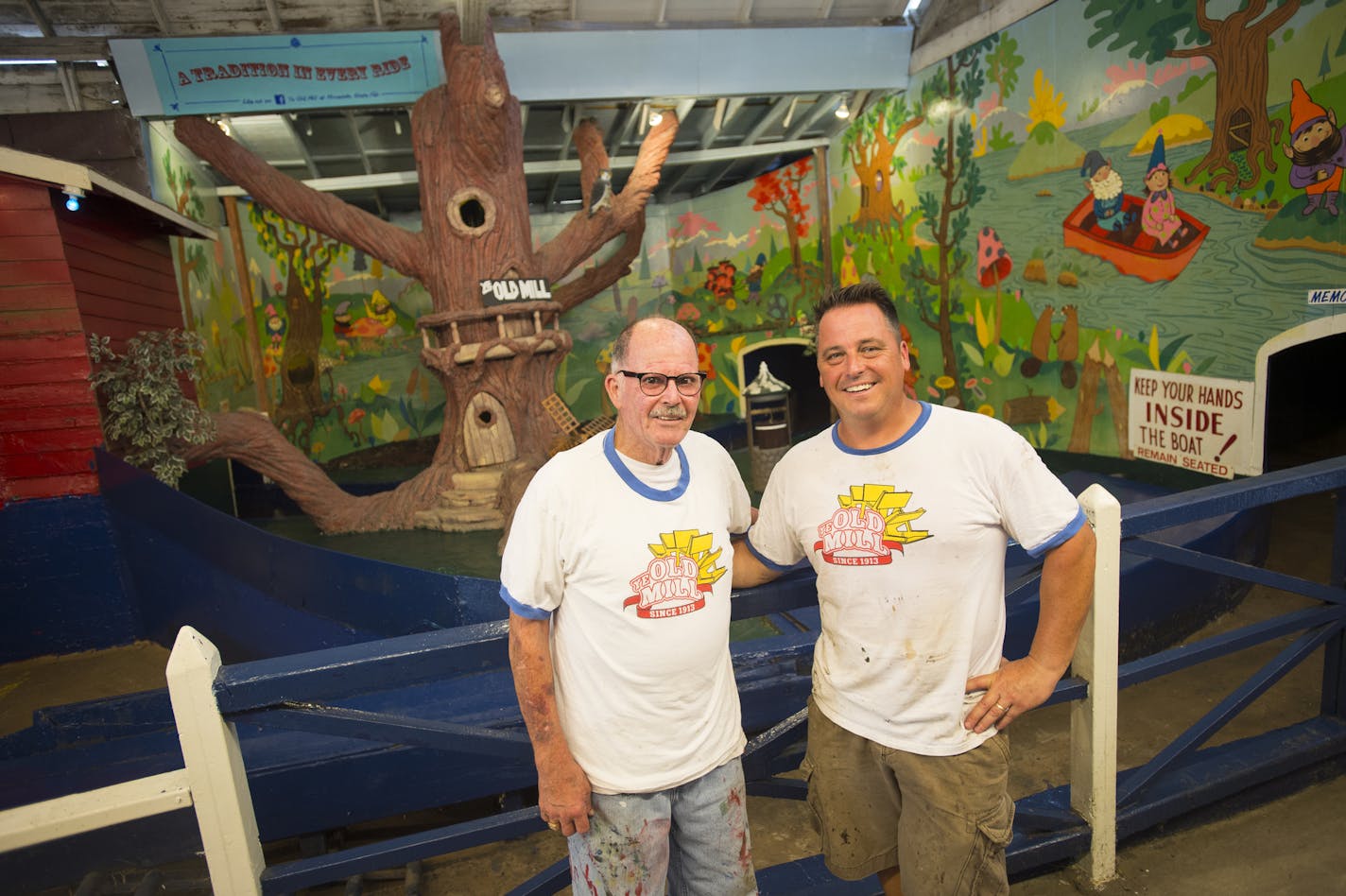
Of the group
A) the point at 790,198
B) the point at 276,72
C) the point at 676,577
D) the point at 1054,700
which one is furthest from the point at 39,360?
the point at 790,198

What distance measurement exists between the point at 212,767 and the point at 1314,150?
21.6ft

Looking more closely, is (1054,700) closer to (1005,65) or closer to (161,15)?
(1005,65)

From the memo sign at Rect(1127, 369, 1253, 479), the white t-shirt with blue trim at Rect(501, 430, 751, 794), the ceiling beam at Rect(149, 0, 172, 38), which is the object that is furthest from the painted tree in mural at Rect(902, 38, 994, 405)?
the ceiling beam at Rect(149, 0, 172, 38)

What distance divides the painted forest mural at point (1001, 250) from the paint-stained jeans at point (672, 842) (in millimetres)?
5445

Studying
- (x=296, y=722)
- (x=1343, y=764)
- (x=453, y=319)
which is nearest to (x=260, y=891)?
(x=296, y=722)

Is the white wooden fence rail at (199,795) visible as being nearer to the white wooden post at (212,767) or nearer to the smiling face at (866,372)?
the white wooden post at (212,767)

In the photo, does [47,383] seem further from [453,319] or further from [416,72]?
[416,72]

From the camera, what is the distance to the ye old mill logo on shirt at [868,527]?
5.93ft

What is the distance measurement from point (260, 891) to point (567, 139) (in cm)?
1012

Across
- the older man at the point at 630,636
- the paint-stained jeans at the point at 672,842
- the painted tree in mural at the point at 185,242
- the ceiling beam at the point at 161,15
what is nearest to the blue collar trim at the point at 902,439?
the older man at the point at 630,636

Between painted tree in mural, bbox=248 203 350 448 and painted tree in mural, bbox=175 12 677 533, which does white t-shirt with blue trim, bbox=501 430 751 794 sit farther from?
painted tree in mural, bbox=248 203 350 448

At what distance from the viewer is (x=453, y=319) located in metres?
7.62

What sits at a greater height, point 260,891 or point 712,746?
point 712,746

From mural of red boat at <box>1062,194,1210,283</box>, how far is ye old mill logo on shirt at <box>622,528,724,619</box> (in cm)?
573
